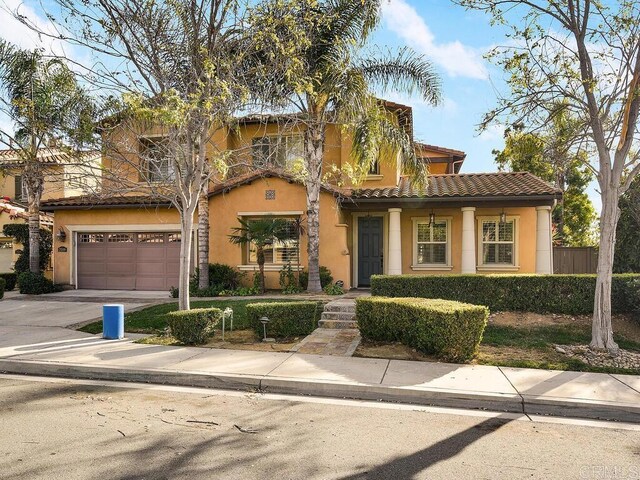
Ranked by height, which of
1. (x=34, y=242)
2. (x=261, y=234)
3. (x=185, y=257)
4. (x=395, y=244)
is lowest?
(x=185, y=257)

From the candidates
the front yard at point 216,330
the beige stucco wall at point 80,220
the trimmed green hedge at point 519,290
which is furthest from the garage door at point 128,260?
the trimmed green hedge at point 519,290

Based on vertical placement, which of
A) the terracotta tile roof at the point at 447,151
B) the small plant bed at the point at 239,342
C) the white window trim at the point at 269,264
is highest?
the terracotta tile roof at the point at 447,151

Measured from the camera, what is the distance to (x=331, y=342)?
8070mm

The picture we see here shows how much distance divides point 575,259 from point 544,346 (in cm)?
1139

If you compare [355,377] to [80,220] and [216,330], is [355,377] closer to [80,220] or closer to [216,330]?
[216,330]

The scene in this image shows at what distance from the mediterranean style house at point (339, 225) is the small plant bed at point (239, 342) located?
5.78 m

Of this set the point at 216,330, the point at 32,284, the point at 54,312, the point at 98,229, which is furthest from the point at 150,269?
the point at 216,330

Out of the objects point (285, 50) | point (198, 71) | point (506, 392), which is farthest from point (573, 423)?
point (198, 71)

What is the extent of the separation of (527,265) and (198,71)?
39.1 feet

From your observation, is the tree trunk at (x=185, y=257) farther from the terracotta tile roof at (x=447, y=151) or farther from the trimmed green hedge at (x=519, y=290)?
the terracotta tile roof at (x=447, y=151)

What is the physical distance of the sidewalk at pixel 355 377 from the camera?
5.16 m

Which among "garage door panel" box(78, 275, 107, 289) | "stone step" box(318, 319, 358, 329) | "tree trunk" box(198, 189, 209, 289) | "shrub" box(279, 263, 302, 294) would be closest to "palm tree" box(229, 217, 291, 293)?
"shrub" box(279, 263, 302, 294)

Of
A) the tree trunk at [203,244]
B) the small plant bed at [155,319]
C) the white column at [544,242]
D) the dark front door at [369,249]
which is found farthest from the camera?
the dark front door at [369,249]

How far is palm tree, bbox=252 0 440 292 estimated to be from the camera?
32.9ft
